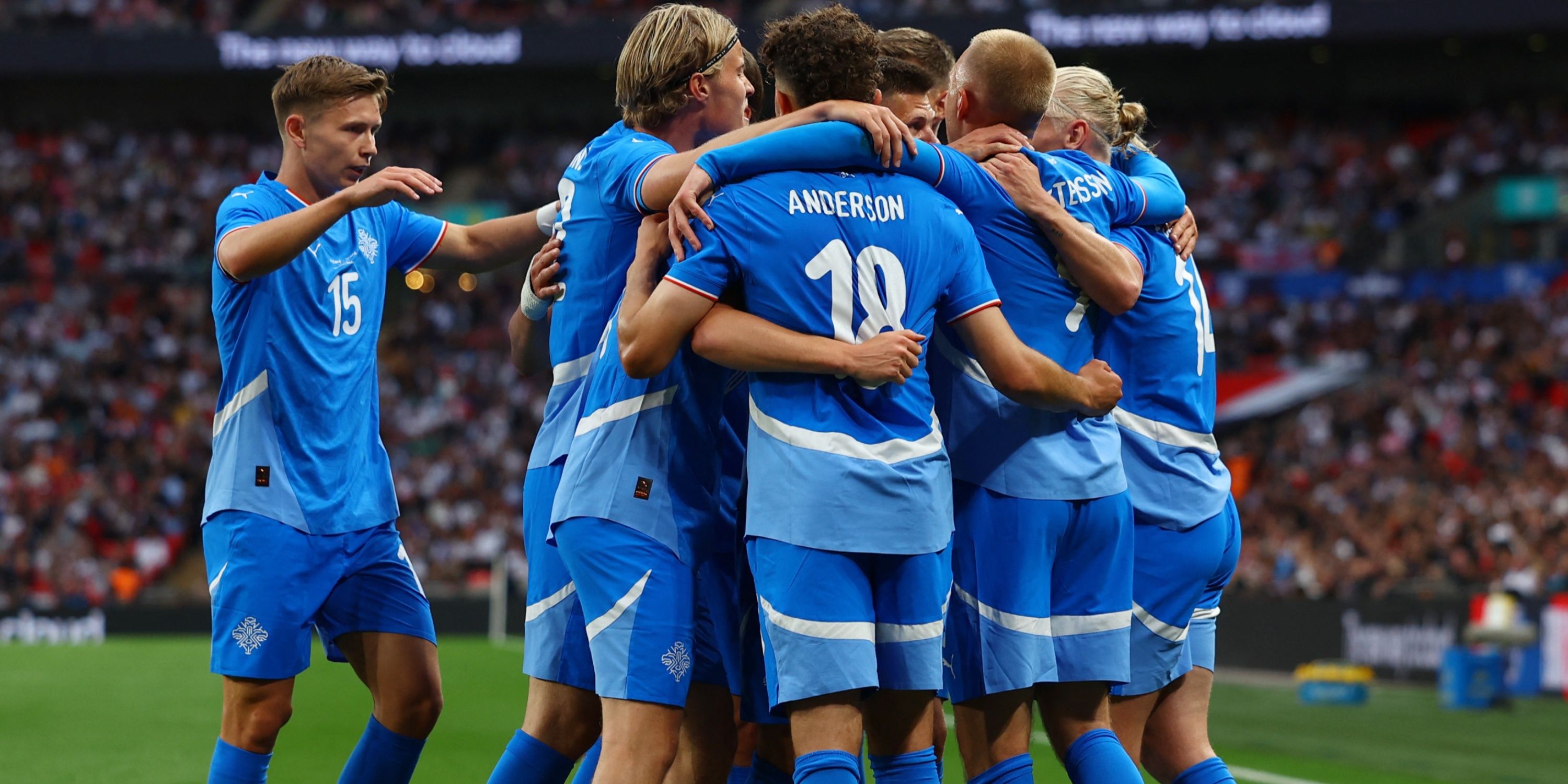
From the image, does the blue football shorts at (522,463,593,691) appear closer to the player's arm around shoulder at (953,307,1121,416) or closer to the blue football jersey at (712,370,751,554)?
the blue football jersey at (712,370,751,554)

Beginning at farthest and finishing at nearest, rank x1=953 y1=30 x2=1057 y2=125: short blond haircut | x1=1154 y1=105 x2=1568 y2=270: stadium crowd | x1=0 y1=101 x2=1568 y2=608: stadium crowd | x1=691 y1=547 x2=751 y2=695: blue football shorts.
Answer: x1=1154 y1=105 x2=1568 y2=270: stadium crowd, x1=0 y1=101 x2=1568 y2=608: stadium crowd, x1=953 y1=30 x2=1057 y2=125: short blond haircut, x1=691 y1=547 x2=751 y2=695: blue football shorts

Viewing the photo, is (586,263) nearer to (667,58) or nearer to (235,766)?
(667,58)

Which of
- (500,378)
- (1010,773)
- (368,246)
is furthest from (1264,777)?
(500,378)

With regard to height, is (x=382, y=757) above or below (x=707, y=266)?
below

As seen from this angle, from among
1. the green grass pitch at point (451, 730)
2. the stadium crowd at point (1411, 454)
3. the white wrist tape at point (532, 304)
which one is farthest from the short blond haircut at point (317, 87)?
the stadium crowd at point (1411, 454)

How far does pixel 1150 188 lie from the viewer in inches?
180

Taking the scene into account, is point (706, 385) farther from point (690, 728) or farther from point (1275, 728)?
point (1275, 728)

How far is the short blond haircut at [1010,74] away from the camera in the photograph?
419 cm

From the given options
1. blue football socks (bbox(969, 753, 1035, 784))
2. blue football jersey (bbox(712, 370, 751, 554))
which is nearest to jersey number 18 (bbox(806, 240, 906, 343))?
blue football jersey (bbox(712, 370, 751, 554))

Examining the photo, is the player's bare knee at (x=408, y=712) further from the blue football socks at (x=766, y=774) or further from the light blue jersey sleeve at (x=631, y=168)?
the light blue jersey sleeve at (x=631, y=168)

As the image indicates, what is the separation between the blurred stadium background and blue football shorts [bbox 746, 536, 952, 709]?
11.4 meters

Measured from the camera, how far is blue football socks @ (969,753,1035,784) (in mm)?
4055

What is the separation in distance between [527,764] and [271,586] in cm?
100

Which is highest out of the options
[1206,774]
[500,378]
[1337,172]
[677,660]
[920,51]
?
[1337,172]
